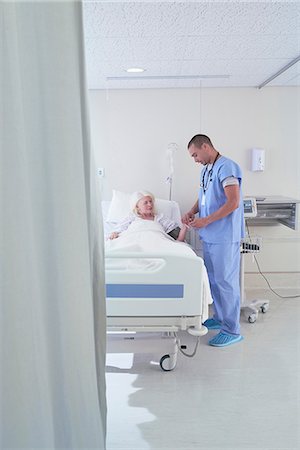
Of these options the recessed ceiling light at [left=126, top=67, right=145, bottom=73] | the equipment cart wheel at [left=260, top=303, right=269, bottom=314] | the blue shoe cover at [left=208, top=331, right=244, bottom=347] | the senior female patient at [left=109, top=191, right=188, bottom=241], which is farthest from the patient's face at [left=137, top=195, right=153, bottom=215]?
the equipment cart wheel at [left=260, top=303, right=269, bottom=314]

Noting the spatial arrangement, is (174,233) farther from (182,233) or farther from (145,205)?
(145,205)

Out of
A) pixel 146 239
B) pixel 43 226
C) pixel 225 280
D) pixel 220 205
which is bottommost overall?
pixel 225 280

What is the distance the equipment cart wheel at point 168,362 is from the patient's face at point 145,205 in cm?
129

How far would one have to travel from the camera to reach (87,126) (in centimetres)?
133

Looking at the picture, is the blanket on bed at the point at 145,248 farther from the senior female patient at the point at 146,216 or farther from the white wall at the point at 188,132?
the white wall at the point at 188,132

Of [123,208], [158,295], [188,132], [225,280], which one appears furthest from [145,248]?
[188,132]

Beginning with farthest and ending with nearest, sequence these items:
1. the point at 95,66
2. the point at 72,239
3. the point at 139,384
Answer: the point at 95,66
the point at 139,384
the point at 72,239

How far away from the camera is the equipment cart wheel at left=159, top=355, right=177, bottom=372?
8.36 feet

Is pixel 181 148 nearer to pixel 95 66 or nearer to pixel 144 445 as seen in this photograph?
pixel 95 66

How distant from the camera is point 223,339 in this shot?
9.71 feet

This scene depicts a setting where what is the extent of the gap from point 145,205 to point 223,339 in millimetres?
1230

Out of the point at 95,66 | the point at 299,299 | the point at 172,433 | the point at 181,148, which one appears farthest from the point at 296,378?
the point at 95,66

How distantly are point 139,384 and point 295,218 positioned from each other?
2068 mm

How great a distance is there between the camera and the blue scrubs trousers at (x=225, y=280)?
9.53ft
